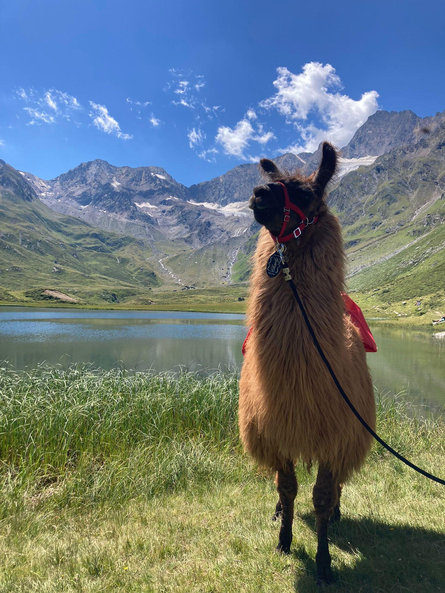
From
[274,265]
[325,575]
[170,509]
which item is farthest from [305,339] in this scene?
[170,509]

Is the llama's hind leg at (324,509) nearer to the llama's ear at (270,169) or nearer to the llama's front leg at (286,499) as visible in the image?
the llama's front leg at (286,499)

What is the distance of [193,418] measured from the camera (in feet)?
26.1

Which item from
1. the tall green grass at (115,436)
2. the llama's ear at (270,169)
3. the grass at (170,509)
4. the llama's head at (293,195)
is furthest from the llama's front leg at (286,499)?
the llama's ear at (270,169)

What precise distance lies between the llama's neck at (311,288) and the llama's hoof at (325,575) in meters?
2.19

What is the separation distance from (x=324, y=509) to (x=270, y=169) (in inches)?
130

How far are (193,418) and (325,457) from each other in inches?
210

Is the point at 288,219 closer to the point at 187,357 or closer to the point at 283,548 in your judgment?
the point at 283,548

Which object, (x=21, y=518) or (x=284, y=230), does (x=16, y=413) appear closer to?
(x=21, y=518)

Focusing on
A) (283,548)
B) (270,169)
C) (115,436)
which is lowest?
(115,436)

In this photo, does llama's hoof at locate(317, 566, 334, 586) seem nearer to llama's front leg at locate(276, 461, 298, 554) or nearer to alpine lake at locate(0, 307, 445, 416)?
llama's front leg at locate(276, 461, 298, 554)

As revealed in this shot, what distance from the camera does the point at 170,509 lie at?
445 cm

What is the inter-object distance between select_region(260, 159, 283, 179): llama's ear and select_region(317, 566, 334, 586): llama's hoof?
12.2 feet

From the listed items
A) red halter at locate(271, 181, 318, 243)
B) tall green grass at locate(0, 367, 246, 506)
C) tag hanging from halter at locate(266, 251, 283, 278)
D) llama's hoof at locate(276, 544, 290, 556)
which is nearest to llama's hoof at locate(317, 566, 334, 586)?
llama's hoof at locate(276, 544, 290, 556)

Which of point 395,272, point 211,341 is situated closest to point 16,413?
point 211,341
